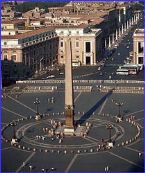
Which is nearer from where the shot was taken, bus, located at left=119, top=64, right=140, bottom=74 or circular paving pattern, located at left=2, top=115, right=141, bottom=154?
circular paving pattern, located at left=2, top=115, right=141, bottom=154

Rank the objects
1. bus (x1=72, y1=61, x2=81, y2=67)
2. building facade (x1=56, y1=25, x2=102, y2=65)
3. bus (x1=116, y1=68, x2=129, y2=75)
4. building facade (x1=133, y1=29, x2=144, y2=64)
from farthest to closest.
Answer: building facade (x1=56, y1=25, x2=102, y2=65) → bus (x1=72, y1=61, x2=81, y2=67) → building facade (x1=133, y1=29, x2=144, y2=64) → bus (x1=116, y1=68, x2=129, y2=75)

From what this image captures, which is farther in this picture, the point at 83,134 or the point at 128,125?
the point at 128,125

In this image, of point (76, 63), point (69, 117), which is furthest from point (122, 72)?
point (69, 117)

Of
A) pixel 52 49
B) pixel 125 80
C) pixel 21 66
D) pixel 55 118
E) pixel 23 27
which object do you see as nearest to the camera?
pixel 55 118

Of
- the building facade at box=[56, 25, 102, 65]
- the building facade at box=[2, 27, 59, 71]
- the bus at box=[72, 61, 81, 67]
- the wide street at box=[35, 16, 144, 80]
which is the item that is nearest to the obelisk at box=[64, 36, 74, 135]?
the wide street at box=[35, 16, 144, 80]

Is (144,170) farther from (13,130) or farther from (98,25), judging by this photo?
(98,25)

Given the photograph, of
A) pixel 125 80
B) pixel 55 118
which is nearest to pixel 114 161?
pixel 55 118

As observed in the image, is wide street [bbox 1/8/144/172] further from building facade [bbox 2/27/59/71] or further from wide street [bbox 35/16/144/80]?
building facade [bbox 2/27/59/71]
